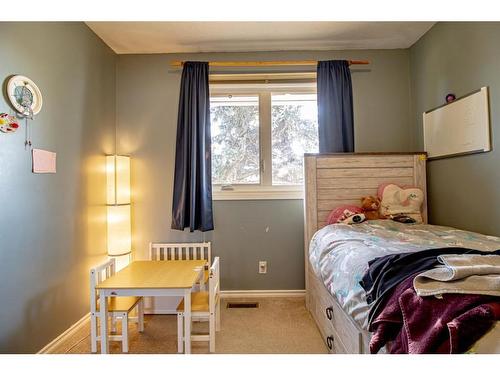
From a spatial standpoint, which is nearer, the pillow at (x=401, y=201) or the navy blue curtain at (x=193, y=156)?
the pillow at (x=401, y=201)

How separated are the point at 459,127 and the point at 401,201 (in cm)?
72

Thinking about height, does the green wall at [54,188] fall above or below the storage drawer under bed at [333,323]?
above

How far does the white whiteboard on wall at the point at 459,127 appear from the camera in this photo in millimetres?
1873

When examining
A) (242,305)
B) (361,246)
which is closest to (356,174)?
(361,246)

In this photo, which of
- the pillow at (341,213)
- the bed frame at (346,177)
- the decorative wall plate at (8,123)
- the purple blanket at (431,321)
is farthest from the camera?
the bed frame at (346,177)

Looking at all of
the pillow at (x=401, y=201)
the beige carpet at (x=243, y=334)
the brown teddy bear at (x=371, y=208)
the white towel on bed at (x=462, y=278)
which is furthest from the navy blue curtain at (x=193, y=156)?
the white towel on bed at (x=462, y=278)

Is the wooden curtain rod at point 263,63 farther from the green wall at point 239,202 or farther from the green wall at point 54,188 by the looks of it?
the green wall at point 54,188

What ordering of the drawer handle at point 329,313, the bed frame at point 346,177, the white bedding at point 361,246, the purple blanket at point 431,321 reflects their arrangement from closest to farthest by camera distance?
the purple blanket at point 431,321, the white bedding at point 361,246, the drawer handle at point 329,313, the bed frame at point 346,177

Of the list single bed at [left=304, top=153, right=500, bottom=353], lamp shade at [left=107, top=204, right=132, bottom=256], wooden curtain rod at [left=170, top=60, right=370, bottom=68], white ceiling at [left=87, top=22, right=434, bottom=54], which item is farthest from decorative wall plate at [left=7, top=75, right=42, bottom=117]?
single bed at [left=304, top=153, right=500, bottom=353]

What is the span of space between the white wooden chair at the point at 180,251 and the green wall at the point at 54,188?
1.58ft

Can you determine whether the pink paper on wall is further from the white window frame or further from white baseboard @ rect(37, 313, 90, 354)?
the white window frame

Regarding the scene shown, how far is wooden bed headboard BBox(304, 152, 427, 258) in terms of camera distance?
2.43 m

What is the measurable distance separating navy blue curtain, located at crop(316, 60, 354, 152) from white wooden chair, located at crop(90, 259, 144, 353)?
6.93 ft
